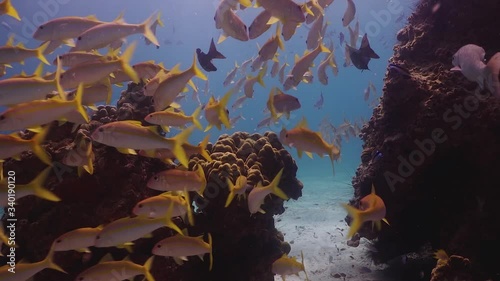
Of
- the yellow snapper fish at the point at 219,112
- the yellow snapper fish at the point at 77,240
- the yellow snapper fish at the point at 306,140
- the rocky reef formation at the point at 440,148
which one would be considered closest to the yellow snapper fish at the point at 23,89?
the yellow snapper fish at the point at 77,240

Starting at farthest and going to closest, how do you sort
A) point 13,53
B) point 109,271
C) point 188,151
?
1. point 188,151
2. point 13,53
3. point 109,271

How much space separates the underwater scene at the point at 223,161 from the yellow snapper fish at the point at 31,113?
0.04 ft

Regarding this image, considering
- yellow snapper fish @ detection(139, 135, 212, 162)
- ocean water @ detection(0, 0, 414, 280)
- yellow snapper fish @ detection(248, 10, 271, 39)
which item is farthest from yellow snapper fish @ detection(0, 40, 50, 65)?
yellow snapper fish @ detection(248, 10, 271, 39)

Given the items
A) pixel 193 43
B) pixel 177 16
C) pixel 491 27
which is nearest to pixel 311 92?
pixel 193 43

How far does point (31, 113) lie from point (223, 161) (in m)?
2.83

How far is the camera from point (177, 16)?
5766 centimetres

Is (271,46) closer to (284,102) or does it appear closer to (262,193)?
(284,102)

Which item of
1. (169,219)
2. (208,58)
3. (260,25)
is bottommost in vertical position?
(169,219)

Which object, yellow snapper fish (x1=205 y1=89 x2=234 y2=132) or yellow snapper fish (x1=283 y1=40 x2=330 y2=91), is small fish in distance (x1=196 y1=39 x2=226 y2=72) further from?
yellow snapper fish (x1=205 y1=89 x2=234 y2=132)

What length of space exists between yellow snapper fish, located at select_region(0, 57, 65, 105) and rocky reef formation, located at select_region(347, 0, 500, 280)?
4867 mm

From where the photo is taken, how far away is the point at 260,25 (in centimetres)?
491

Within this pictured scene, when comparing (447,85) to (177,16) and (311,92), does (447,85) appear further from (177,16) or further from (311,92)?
(311,92)

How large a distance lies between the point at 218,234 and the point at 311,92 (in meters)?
128

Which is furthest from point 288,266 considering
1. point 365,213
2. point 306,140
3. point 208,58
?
point 208,58
